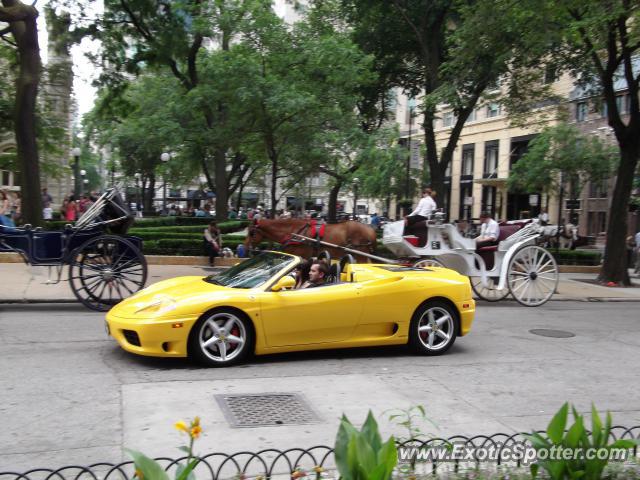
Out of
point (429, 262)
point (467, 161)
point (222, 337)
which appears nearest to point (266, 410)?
point (222, 337)

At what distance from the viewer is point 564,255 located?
23625mm

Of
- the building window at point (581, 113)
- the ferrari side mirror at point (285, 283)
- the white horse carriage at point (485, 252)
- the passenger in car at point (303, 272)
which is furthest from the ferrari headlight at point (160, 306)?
the building window at point (581, 113)

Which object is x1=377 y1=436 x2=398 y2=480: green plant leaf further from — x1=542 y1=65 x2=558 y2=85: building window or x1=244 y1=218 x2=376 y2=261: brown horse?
x1=542 y1=65 x2=558 y2=85: building window

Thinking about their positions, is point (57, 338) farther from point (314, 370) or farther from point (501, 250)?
point (501, 250)

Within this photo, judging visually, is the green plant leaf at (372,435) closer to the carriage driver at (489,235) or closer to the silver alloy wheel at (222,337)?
the silver alloy wheel at (222,337)

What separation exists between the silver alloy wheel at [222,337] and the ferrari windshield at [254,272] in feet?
1.88

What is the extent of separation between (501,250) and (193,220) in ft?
79.1

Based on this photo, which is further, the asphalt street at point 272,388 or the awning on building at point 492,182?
the awning on building at point 492,182

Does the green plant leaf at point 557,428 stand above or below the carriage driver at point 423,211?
below

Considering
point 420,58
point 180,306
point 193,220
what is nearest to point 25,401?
point 180,306

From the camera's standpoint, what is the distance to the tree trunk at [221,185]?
2734cm

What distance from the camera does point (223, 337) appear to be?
23.9 feet

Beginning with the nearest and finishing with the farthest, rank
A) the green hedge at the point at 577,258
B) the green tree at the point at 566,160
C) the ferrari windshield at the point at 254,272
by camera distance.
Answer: the ferrari windshield at the point at 254,272, the green hedge at the point at 577,258, the green tree at the point at 566,160

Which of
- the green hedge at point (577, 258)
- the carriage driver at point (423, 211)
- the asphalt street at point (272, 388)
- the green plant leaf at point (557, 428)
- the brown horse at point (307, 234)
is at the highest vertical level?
the carriage driver at point (423, 211)
